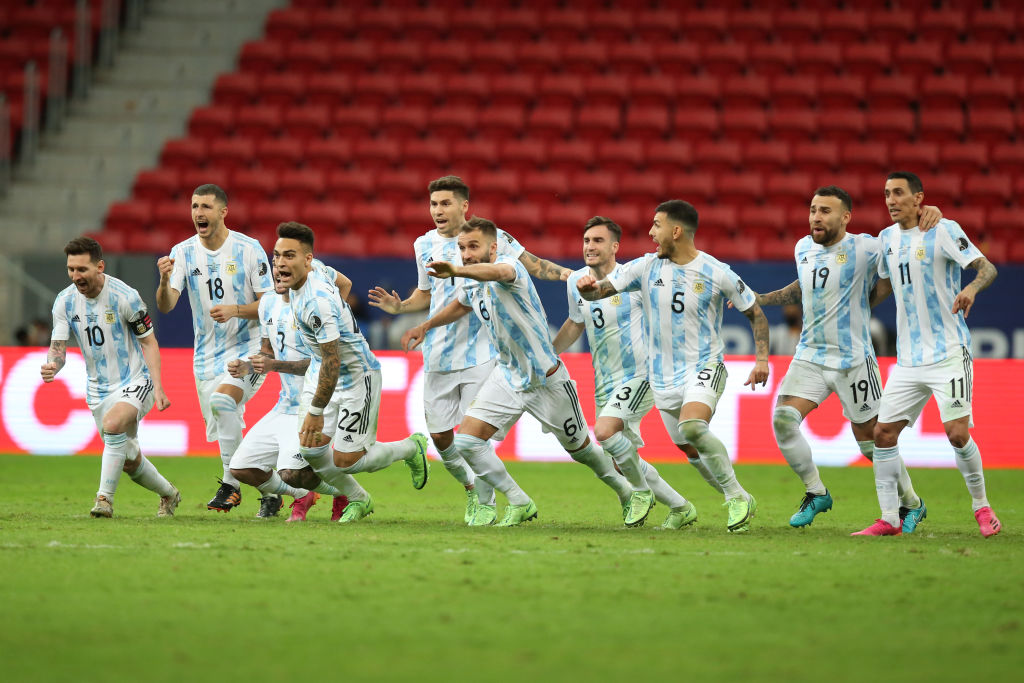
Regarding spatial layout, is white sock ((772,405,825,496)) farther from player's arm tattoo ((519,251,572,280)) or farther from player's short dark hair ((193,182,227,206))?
player's short dark hair ((193,182,227,206))

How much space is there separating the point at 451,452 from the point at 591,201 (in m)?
11.3

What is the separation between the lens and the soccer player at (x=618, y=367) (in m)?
8.59

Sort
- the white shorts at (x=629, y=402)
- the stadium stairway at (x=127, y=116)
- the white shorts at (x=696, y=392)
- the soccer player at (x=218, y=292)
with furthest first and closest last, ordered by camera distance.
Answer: the stadium stairway at (x=127, y=116)
the soccer player at (x=218, y=292)
the white shorts at (x=629, y=402)
the white shorts at (x=696, y=392)

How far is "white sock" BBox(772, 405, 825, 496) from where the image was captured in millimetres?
8320

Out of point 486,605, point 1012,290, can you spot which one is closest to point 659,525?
point 486,605

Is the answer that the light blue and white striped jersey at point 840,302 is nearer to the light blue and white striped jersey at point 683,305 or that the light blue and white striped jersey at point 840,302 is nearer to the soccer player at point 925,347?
the soccer player at point 925,347

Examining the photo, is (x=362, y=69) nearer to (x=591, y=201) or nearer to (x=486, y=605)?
(x=591, y=201)

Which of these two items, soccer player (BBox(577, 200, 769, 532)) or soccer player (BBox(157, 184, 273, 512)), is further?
soccer player (BBox(157, 184, 273, 512))

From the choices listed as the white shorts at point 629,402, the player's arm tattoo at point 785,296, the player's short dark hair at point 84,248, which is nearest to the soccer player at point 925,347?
the player's arm tattoo at point 785,296

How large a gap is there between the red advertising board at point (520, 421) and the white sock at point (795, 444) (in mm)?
5103

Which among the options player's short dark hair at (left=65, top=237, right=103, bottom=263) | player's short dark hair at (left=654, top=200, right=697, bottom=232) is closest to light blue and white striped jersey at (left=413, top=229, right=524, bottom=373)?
player's short dark hair at (left=654, top=200, right=697, bottom=232)

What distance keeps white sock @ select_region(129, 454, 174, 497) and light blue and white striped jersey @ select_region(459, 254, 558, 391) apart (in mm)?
2512

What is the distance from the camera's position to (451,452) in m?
8.85

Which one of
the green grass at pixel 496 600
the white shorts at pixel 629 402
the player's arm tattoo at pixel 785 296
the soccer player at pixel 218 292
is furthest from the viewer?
the soccer player at pixel 218 292
